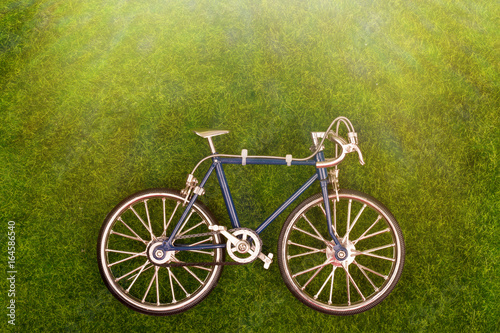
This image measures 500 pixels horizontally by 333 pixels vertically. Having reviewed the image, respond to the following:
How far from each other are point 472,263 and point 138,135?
335 centimetres

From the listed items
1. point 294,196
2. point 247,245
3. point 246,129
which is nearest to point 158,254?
point 247,245

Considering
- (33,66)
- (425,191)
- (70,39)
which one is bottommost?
(425,191)

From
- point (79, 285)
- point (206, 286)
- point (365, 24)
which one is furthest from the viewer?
point (365, 24)

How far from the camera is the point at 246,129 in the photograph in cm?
284

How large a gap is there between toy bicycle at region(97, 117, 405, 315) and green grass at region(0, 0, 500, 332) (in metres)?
0.22

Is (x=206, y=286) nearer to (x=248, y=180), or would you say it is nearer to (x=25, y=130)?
(x=248, y=180)

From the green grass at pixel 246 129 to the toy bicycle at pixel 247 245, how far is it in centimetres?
22

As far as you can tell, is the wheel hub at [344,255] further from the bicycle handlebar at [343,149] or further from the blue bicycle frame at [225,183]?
the bicycle handlebar at [343,149]

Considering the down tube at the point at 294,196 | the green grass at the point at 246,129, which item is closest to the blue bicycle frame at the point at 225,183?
the down tube at the point at 294,196

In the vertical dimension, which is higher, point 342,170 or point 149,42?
point 149,42

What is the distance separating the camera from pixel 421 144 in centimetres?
287

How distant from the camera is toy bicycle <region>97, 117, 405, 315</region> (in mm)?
2377

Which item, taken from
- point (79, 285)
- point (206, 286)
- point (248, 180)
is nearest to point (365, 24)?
point (248, 180)

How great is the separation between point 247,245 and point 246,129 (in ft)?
→ 3.51
